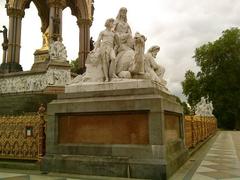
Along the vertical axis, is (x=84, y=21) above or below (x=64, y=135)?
above

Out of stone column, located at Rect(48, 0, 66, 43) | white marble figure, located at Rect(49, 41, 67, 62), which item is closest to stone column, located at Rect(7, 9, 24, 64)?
stone column, located at Rect(48, 0, 66, 43)

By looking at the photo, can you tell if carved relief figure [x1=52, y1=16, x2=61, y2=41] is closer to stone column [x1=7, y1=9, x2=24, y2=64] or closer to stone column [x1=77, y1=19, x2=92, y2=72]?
stone column [x1=7, y1=9, x2=24, y2=64]

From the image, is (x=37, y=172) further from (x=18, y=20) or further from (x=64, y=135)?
(x=18, y=20)

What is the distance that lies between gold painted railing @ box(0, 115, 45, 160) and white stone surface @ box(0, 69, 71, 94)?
39.3 ft

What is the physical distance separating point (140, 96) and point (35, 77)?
16.7 m

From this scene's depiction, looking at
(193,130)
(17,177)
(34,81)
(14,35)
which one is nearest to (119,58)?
(17,177)

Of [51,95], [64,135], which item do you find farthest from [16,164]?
[51,95]

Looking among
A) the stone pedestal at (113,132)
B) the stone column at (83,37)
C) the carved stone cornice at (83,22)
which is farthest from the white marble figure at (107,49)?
the carved stone cornice at (83,22)

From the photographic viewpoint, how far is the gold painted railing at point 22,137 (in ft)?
25.8

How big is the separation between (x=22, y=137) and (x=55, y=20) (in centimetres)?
1866

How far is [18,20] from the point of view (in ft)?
92.4

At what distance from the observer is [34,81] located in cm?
2217

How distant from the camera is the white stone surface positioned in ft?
68.9

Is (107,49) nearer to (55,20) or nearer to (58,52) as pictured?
(58,52)
